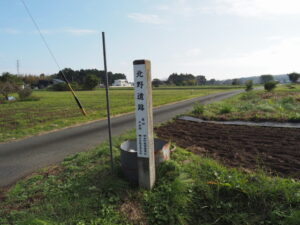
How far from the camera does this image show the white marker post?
2.89m

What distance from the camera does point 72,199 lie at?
2.97 metres

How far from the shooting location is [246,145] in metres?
5.22

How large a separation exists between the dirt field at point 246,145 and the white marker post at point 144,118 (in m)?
1.88

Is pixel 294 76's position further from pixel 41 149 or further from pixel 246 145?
pixel 41 149

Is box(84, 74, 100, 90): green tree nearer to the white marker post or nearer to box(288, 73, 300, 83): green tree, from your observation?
the white marker post

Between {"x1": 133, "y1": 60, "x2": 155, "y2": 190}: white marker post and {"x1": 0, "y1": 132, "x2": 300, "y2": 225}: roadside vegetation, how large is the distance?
0.36 m

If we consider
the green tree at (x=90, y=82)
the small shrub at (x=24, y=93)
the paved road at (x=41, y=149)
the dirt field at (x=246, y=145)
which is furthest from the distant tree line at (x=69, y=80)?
the dirt field at (x=246, y=145)

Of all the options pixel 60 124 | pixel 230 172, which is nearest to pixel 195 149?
pixel 230 172

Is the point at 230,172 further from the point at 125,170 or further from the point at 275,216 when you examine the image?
the point at 125,170

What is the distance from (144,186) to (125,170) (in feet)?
1.54

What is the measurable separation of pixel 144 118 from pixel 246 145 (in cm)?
356

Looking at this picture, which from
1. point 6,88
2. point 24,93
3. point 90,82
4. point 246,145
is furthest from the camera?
point 90,82

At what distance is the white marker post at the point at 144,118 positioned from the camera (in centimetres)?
289

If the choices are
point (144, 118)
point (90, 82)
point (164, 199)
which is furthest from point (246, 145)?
point (90, 82)
